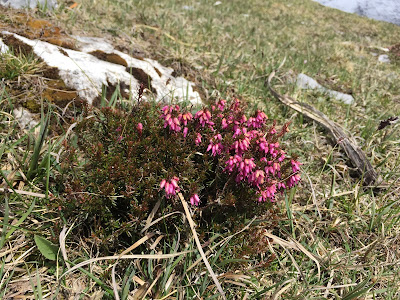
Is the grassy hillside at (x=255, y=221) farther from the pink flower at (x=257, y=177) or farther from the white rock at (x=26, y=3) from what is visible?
the pink flower at (x=257, y=177)

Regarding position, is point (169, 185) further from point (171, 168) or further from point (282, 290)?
point (282, 290)

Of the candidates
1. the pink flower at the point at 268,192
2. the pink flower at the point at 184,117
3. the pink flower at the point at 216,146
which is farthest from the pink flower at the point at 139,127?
the pink flower at the point at 268,192

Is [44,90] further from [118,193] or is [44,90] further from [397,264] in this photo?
[397,264]

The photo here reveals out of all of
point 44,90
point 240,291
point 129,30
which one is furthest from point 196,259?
point 129,30

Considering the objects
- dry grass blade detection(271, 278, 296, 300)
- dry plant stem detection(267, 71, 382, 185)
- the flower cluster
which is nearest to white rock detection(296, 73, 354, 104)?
dry plant stem detection(267, 71, 382, 185)

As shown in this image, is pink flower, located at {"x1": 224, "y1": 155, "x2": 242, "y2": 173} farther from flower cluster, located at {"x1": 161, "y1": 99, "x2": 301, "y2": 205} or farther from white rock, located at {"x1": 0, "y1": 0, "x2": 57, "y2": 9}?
white rock, located at {"x1": 0, "y1": 0, "x2": 57, "y2": 9}

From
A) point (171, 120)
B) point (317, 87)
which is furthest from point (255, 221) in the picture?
point (317, 87)

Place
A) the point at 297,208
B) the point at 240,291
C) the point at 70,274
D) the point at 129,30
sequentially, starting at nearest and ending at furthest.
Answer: the point at 70,274 < the point at 240,291 < the point at 297,208 < the point at 129,30
